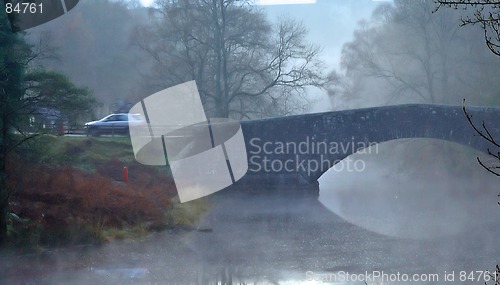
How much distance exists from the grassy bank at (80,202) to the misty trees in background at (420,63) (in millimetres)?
10109

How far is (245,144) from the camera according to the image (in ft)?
69.0

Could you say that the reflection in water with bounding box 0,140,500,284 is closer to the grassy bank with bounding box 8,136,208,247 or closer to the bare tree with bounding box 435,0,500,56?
the grassy bank with bounding box 8,136,208,247

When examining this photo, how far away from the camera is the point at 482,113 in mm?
20078

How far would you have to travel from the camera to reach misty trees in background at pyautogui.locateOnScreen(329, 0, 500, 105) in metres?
25.0

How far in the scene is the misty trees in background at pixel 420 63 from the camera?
25.0 metres

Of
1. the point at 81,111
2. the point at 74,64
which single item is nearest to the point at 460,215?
the point at 81,111

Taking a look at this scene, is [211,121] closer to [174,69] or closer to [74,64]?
[174,69]

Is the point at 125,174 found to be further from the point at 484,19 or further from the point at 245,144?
the point at 484,19

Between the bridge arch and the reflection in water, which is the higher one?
the bridge arch

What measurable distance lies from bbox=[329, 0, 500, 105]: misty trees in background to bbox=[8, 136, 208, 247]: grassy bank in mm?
10109
